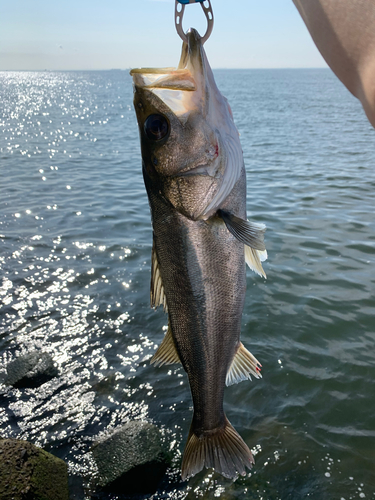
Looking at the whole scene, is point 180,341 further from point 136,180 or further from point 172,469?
point 136,180

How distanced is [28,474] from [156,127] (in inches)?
144

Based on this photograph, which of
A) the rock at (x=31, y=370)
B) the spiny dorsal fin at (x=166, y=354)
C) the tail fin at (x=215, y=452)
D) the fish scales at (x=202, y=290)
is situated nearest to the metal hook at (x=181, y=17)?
the fish scales at (x=202, y=290)

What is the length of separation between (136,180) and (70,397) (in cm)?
1374

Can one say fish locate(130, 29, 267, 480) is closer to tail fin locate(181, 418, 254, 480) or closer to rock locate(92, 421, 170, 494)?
tail fin locate(181, 418, 254, 480)

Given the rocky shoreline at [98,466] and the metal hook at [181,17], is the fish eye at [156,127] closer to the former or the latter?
the metal hook at [181,17]

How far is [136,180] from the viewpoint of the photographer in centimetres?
1903

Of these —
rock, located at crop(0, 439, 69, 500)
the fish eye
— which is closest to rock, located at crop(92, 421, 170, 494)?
rock, located at crop(0, 439, 69, 500)

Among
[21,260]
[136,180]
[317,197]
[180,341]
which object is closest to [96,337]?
[21,260]

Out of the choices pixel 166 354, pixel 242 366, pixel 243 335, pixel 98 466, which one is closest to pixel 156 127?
pixel 166 354

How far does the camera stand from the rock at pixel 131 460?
505 centimetres

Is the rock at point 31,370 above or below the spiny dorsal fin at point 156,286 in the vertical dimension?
below

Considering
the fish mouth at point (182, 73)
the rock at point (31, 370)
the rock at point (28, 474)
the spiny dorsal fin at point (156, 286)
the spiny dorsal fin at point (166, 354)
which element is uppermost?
the fish mouth at point (182, 73)

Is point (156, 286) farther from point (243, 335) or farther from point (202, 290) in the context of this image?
point (243, 335)

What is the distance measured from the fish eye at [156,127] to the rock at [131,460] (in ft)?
13.8
